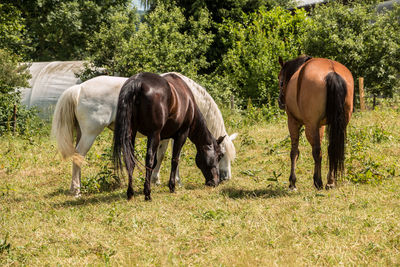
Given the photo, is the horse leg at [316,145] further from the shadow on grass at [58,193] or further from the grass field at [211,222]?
the shadow on grass at [58,193]

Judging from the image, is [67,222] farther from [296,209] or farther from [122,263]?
[296,209]

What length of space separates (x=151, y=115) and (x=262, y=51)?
14457 millimetres

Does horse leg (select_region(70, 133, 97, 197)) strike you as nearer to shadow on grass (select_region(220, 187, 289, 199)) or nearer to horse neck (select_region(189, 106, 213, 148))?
horse neck (select_region(189, 106, 213, 148))

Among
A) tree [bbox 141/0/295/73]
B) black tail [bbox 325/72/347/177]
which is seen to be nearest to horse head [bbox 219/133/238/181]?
black tail [bbox 325/72/347/177]

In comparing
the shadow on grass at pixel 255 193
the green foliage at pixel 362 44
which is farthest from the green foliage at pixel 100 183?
the green foliage at pixel 362 44

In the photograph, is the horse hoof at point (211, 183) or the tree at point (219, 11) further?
the tree at point (219, 11)

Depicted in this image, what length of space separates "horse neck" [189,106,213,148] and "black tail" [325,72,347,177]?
2203mm

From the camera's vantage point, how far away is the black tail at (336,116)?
561 cm

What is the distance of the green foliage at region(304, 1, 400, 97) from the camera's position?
1566cm

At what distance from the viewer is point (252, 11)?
23797mm

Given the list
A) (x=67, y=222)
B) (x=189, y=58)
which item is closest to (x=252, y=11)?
(x=189, y=58)

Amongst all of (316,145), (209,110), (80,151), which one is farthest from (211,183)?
(80,151)

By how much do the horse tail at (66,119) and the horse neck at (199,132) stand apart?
1.93m

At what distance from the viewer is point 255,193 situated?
6.20 meters
